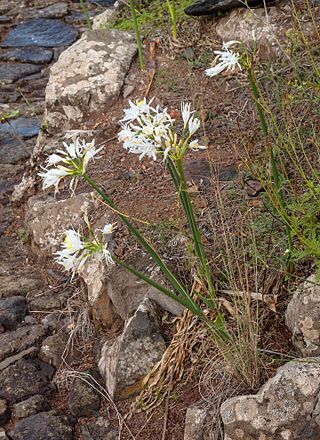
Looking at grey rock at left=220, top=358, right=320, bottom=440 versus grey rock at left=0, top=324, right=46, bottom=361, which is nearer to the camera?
grey rock at left=220, top=358, right=320, bottom=440

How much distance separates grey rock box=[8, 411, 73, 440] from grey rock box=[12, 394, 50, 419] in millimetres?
38

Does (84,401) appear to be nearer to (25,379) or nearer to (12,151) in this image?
(25,379)

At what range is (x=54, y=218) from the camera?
4762 mm

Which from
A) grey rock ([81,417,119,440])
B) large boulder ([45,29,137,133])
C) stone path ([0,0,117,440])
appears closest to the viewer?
grey rock ([81,417,119,440])

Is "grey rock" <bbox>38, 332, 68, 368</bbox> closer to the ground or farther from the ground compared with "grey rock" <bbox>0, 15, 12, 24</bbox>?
farther from the ground

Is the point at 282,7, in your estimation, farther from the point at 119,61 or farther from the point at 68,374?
the point at 68,374

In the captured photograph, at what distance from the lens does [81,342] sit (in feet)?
13.2

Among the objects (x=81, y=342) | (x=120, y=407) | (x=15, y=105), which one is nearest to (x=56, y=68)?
(x=15, y=105)

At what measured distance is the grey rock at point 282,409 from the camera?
2971 mm

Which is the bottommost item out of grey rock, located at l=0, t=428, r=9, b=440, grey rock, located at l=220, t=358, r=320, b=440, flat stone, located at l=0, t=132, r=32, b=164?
flat stone, located at l=0, t=132, r=32, b=164

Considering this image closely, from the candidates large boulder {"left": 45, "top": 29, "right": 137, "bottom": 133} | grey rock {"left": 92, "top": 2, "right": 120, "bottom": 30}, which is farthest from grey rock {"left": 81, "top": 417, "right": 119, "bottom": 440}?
grey rock {"left": 92, "top": 2, "right": 120, "bottom": 30}

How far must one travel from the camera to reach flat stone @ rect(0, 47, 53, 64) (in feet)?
24.3

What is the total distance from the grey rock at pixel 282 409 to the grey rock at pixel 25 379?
109cm

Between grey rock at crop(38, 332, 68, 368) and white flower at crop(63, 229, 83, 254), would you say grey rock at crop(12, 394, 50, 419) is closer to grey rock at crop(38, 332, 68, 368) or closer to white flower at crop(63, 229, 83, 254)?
grey rock at crop(38, 332, 68, 368)
